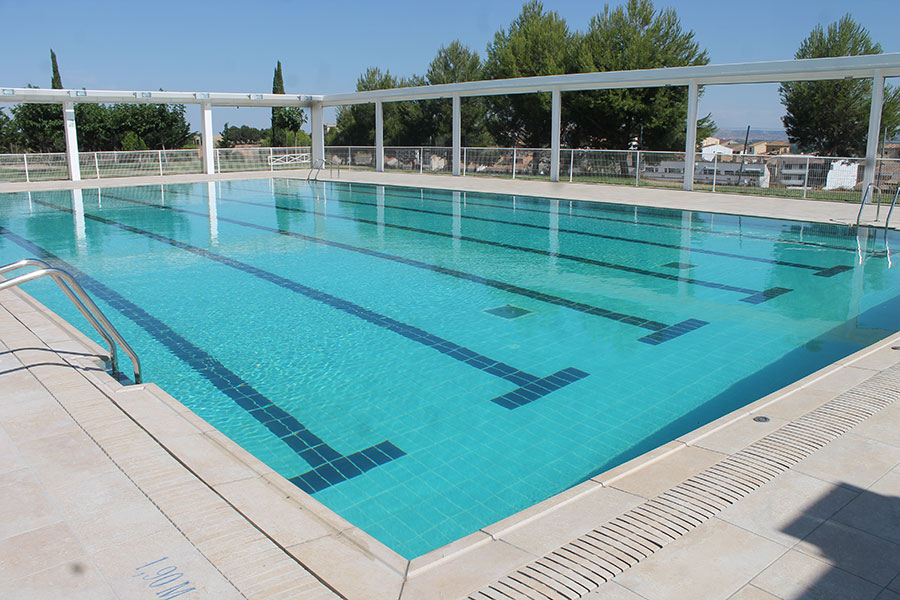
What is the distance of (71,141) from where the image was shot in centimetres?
2247

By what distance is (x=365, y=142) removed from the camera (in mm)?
37781

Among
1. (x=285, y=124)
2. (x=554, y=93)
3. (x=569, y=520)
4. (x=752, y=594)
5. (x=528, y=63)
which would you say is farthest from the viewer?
(x=285, y=124)

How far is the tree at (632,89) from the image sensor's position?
29.0 meters

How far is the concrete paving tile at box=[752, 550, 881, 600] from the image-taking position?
2.27m

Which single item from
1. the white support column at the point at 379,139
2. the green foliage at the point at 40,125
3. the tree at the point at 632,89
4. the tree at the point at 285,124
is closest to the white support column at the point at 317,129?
the white support column at the point at 379,139

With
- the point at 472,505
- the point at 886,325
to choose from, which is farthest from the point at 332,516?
the point at 886,325

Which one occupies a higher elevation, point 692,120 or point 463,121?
point 463,121

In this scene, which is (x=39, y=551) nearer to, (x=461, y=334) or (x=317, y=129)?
(x=461, y=334)

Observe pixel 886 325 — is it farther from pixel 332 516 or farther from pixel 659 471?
pixel 332 516

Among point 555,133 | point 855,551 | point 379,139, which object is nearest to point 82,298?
point 855,551

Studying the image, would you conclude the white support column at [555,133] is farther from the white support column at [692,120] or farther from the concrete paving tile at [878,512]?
the concrete paving tile at [878,512]

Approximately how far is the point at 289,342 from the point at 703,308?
4370 millimetres

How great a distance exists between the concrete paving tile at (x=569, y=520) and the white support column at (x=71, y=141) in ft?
78.9

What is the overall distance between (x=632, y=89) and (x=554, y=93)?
9776 mm
